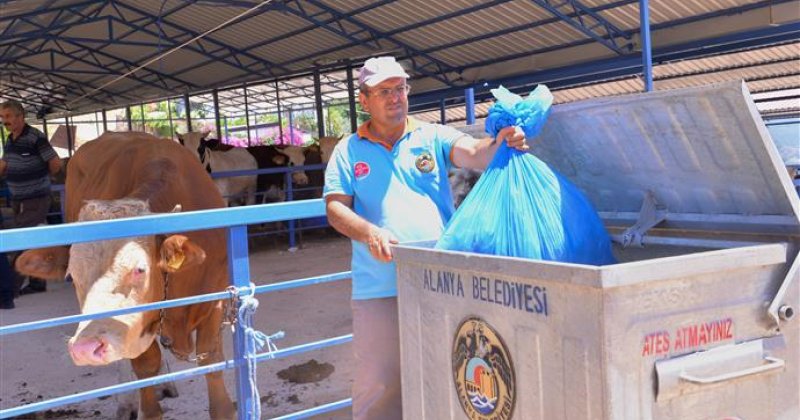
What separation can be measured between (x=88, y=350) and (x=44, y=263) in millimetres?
829

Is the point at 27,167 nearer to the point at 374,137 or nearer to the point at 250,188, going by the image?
the point at 374,137

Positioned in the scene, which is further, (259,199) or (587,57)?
(259,199)

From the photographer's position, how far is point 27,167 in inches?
304

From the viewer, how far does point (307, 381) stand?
498 cm

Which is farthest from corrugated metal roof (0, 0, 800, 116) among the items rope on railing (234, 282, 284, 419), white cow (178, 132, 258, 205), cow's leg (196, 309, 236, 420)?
rope on railing (234, 282, 284, 419)

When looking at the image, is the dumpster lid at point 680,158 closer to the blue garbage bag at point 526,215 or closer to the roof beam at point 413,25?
the blue garbage bag at point 526,215

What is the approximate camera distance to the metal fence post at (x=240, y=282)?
9.16ft

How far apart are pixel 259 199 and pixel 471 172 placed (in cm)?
1187

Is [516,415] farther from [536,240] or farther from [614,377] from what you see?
[536,240]

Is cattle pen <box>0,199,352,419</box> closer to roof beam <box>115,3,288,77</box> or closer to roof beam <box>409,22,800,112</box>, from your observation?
roof beam <box>409,22,800,112</box>

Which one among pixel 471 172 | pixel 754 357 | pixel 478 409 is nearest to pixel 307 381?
pixel 471 172

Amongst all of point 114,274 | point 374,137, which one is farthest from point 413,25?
point 374,137

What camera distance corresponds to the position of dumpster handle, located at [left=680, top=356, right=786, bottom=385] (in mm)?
1585

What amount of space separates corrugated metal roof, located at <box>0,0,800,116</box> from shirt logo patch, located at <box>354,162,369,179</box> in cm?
829
